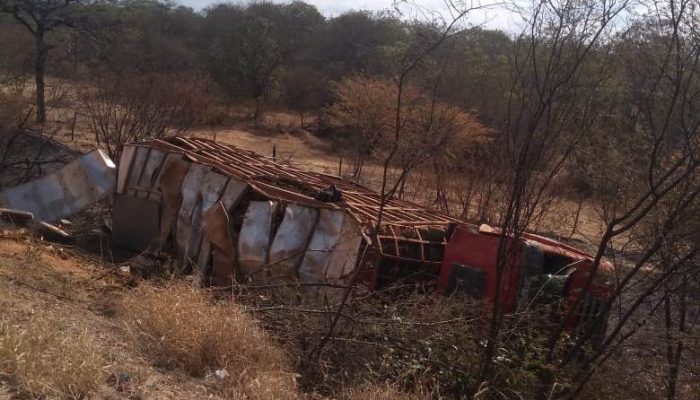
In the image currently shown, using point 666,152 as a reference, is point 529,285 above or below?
below

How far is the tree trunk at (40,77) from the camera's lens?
20250mm

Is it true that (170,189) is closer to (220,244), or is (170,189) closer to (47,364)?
(220,244)

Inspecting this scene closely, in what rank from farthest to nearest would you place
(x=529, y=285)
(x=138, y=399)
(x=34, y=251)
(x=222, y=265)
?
(x=222, y=265) < (x=34, y=251) < (x=529, y=285) < (x=138, y=399)

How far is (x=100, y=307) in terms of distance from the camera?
5941 mm

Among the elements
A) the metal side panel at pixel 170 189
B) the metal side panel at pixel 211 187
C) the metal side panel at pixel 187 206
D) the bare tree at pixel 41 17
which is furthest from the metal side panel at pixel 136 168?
the bare tree at pixel 41 17

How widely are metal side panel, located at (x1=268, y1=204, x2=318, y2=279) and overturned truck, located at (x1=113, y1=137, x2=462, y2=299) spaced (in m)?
0.01

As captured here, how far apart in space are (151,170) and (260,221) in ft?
10.1

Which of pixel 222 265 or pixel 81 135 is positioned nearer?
pixel 222 265

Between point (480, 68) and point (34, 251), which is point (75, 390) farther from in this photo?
point (480, 68)

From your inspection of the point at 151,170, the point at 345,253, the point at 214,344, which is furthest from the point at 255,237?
the point at 214,344

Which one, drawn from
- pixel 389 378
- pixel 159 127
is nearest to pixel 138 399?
pixel 389 378

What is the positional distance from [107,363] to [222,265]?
5.32 m

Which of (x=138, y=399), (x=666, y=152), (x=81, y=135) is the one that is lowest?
Answer: (x=81, y=135)

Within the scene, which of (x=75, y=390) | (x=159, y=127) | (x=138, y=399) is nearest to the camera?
(x=75, y=390)
